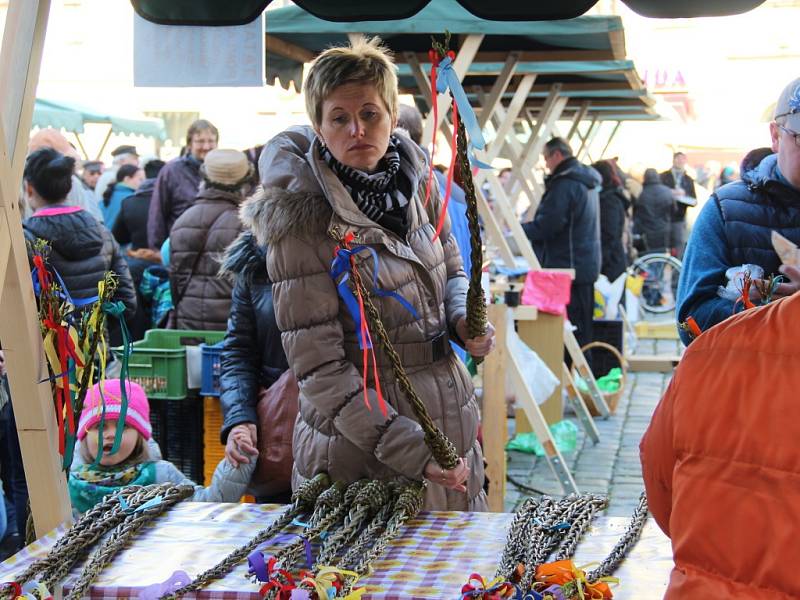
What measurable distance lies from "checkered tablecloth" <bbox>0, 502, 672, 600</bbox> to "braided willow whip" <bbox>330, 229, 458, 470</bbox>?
5.4 inches

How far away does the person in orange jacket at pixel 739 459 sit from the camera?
1.27 m

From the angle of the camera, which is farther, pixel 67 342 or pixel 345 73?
pixel 345 73

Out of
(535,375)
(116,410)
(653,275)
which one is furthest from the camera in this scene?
(653,275)

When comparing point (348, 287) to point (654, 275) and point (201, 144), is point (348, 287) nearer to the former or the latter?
point (201, 144)

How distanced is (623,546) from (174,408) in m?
3.27

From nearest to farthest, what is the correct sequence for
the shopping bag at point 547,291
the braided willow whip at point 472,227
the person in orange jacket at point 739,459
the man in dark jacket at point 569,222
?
1. the person in orange jacket at point 739,459
2. the braided willow whip at point 472,227
3. the shopping bag at point 547,291
4. the man in dark jacket at point 569,222

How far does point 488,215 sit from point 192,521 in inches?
165

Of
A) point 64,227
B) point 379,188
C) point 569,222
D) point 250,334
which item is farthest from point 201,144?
point 379,188

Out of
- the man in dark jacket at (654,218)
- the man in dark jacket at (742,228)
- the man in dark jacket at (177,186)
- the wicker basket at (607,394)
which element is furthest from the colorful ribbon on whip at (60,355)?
the man in dark jacket at (654,218)

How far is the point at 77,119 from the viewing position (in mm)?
15469

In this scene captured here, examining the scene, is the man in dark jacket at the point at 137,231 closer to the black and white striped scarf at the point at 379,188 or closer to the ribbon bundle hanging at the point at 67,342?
the black and white striped scarf at the point at 379,188

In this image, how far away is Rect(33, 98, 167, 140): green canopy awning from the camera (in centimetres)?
1492

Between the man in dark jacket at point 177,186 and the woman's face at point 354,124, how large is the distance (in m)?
4.48

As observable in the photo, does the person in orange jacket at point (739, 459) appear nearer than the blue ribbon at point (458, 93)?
Yes
